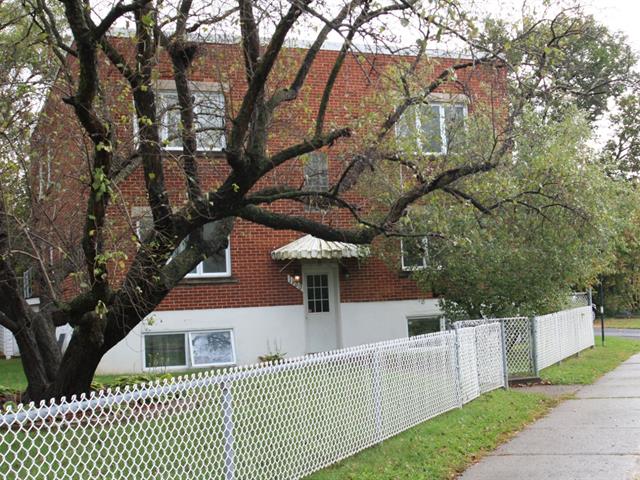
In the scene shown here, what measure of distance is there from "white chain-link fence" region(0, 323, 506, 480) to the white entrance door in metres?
7.19

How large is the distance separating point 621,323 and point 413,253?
907 inches

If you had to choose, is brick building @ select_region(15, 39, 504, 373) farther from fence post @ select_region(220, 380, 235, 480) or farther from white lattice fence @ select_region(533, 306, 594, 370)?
fence post @ select_region(220, 380, 235, 480)

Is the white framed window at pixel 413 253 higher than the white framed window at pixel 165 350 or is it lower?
higher

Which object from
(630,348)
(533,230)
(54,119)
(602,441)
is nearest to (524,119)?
(533,230)

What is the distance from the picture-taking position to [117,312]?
7.68 metres

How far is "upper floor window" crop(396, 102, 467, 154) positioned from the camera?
33.9 feet

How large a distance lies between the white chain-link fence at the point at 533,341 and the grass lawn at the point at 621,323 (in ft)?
56.9

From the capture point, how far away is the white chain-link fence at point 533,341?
12812mm

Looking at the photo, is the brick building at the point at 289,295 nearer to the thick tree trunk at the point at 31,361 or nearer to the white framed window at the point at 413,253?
the white framed window at the point at 413,253

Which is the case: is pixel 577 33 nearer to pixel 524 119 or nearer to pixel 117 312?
pixel 524 119

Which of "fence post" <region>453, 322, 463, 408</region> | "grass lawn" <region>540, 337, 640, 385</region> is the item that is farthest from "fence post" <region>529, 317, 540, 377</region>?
"fence post" <region>453, 322, 463, 408</region>

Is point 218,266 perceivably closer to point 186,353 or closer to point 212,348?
point 212,348

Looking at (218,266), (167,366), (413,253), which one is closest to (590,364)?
(413,253)

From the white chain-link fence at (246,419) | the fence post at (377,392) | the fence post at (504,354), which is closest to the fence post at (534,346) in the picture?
the fence post at (504,354)
